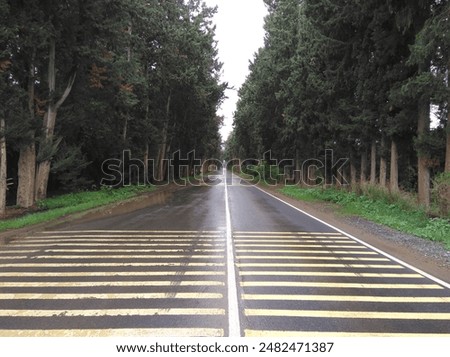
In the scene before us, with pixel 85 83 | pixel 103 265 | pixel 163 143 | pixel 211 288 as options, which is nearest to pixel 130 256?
pixel 103 265

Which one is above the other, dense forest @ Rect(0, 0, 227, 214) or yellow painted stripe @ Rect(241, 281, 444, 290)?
dense forest @ Rect(0, 0, 227, 214)

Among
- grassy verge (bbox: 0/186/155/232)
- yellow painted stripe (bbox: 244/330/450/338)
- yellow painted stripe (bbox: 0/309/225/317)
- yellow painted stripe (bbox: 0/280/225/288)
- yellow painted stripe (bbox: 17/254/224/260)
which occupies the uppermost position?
grassy verge (bbox: 0/186/155/232)

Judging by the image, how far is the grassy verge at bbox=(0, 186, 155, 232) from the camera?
14.3m

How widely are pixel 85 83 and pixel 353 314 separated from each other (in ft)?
70.6

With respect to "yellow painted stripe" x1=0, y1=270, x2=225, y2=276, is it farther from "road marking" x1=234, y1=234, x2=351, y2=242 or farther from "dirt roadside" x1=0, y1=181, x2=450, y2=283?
"dirt roadside" x1=0, y1=181, x2=450, y2=283

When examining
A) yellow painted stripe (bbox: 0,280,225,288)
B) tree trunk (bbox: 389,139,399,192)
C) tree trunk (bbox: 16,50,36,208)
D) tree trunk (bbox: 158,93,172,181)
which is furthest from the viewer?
tree trunk (bbox: 158,93,172,181)

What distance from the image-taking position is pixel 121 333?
4.81m

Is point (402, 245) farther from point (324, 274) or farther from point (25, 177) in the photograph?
point (25, 177)

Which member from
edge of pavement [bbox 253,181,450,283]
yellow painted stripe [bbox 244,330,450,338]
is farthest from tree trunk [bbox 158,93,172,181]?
yellow painted stripe [bbox 244,330,450,338]

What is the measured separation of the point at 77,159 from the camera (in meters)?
25.2

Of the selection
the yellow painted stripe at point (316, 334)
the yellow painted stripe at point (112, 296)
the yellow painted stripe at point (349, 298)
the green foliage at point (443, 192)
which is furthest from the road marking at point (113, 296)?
the green foliage at point (443, 192)

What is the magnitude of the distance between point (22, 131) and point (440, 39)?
1533 centimetres

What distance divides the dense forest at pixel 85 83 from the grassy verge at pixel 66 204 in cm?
117

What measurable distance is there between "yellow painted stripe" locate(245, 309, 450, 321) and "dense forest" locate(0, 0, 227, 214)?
45.6ft
